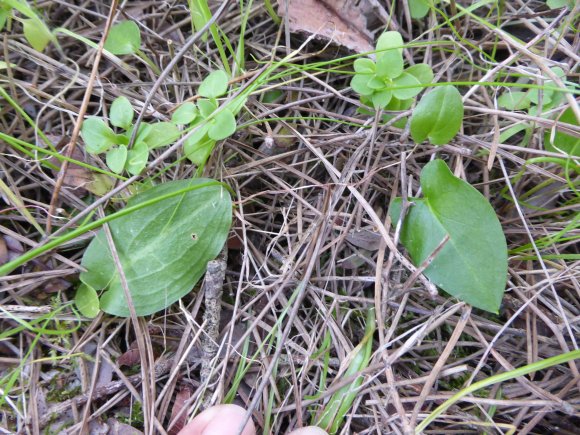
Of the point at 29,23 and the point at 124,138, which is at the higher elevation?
the point at 29,23

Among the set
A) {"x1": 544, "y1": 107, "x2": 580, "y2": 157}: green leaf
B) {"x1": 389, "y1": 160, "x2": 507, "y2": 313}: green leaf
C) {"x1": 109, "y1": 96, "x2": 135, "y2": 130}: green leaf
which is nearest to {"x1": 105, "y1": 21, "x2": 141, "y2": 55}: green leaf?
{"x1": 109, "y1": 96, "x2": 135, "y2": 130}: green leaf

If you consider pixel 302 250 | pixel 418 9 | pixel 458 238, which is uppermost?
pixel 418 9

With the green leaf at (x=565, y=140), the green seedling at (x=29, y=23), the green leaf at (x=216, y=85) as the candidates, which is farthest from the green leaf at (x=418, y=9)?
the green seedling at (x=29, y=23)

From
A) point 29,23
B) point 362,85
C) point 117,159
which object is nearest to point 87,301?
point 117,159

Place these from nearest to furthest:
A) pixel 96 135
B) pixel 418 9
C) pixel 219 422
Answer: pixel 219 422 < pixel 96 135 < pixel 418 9

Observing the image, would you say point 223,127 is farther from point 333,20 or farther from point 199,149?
point 333,20

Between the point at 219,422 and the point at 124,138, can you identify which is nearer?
the point at 219,422

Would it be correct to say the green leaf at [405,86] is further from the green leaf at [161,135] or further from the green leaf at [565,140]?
the green leaf at [161,135]
